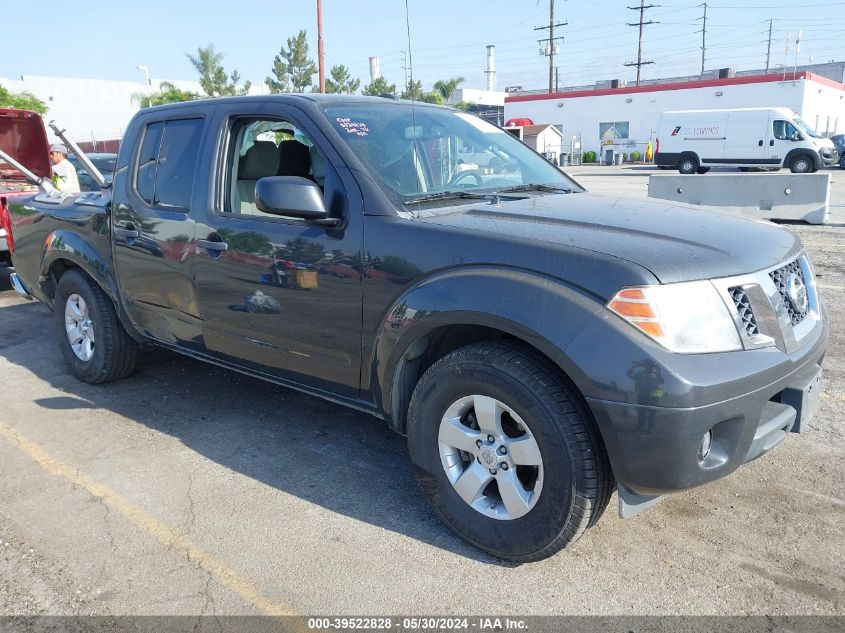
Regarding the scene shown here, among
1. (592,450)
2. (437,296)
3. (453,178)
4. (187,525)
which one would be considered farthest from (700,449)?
(187,525)

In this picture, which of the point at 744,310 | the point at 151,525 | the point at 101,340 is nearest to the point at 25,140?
the point at 101,340

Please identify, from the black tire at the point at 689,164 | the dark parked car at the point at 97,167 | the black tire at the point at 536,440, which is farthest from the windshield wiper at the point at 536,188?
the black tire at the point at 689,164

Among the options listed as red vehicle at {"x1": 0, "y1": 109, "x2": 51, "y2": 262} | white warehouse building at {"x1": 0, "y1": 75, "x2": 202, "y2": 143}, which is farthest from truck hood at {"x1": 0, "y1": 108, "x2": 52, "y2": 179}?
white warehouse building at {"x1": 0, "y1": 75, "x2": 202, "y2": 143}

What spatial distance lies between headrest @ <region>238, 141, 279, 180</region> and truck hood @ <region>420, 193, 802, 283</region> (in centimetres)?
132

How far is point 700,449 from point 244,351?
2358 mm

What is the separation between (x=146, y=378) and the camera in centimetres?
525

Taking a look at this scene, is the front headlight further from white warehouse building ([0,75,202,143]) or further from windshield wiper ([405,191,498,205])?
white warehouse building ([0,75,202,143])

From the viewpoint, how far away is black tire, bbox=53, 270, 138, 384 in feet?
15.9

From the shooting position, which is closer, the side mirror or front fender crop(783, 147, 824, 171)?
the side mirror

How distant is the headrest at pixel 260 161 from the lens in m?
3.91

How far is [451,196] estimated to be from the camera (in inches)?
132

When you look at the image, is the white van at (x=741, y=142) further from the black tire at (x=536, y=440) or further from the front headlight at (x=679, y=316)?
the black tire at (x=536, y=440)

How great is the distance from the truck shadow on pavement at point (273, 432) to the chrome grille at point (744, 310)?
132 cm

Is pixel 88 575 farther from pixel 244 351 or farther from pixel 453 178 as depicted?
pixel 453 178
